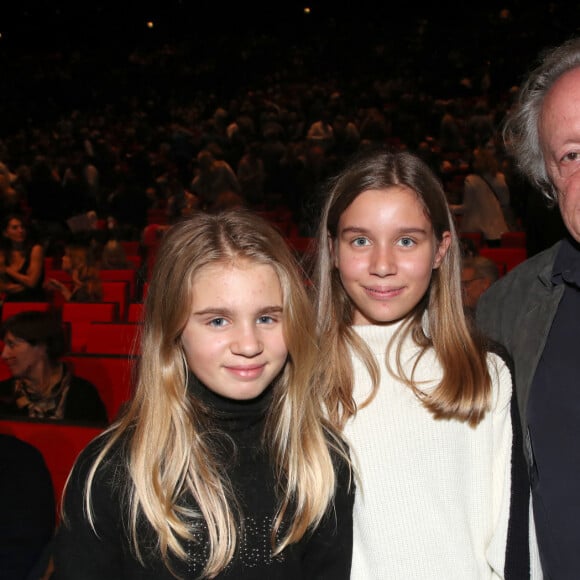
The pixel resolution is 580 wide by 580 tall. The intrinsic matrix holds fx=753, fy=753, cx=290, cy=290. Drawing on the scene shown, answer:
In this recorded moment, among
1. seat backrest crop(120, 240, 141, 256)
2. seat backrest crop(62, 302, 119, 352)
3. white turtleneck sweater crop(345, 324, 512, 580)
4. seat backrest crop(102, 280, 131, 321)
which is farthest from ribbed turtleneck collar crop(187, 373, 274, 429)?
seat backrest crop(120, 240, 141, 256)

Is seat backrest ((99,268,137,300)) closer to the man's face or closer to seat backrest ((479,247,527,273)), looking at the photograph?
seat backrest ((479,247,527,273))

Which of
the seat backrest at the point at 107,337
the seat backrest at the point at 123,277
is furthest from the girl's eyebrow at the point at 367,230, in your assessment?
the seat backrest at the point at 123,277

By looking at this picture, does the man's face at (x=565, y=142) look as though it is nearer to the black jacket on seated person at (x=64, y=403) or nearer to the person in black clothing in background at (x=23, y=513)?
the person in black clothing in background at (x=23, y=513)

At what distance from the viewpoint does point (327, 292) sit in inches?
73.9

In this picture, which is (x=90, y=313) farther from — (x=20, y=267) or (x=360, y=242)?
(x=360, y=242)

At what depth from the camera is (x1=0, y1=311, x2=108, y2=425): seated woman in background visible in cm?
310

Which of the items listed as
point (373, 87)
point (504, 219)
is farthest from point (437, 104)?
point (504, 219)

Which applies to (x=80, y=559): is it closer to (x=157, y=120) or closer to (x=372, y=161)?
(x=372, y=161)

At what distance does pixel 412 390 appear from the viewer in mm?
1729

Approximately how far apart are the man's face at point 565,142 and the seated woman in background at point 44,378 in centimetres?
209

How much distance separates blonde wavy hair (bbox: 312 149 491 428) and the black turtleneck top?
202 mm

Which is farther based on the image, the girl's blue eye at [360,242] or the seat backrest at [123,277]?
the seat backrest at [123,277]

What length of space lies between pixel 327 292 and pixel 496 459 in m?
0.56

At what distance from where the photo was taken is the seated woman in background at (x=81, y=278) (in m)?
5.57
